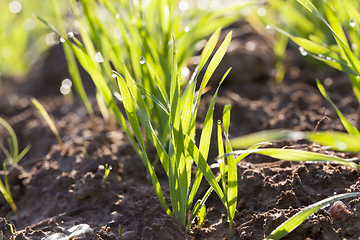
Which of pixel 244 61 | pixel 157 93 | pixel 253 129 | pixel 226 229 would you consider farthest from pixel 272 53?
pixel 226 229

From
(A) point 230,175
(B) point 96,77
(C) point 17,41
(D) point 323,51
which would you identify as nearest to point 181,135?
(A) point 230,175

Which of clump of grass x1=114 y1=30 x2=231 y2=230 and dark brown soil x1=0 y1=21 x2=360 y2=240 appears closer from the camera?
clump of grass x1=114 y1=30 x2=231 y2=230

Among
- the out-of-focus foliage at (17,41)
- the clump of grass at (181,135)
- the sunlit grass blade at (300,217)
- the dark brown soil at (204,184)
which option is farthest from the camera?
the out-of-focus foliage at (17,41)

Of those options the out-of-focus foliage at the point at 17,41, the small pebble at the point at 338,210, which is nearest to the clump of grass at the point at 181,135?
the small pebble at the point at 338,210

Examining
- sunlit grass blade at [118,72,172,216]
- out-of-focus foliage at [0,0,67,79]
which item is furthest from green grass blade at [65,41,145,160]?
out-of-focus foliage at [0,0,67,79]

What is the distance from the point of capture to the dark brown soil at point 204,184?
95cm

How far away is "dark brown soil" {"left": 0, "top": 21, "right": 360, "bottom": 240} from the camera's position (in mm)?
948

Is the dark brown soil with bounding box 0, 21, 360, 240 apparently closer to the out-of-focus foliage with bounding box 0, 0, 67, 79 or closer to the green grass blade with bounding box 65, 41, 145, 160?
the green grass blade with bounding box 65, 41, 145, 160

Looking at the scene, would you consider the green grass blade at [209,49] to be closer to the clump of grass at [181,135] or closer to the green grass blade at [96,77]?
the clump of grass at [181,135]

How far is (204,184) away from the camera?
1.21m

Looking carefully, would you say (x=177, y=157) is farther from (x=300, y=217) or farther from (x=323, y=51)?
(x=323, y=51)

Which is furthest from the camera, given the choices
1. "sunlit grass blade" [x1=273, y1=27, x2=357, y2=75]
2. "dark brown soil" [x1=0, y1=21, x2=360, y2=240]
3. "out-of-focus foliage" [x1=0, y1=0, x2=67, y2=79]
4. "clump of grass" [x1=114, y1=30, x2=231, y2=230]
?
"out-of-focus foliage" [x1=0, y1=0, x2=67, y2=79]

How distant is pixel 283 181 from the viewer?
1047 millimetres

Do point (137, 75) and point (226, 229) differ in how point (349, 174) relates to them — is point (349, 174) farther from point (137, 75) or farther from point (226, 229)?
point (137, 75)
